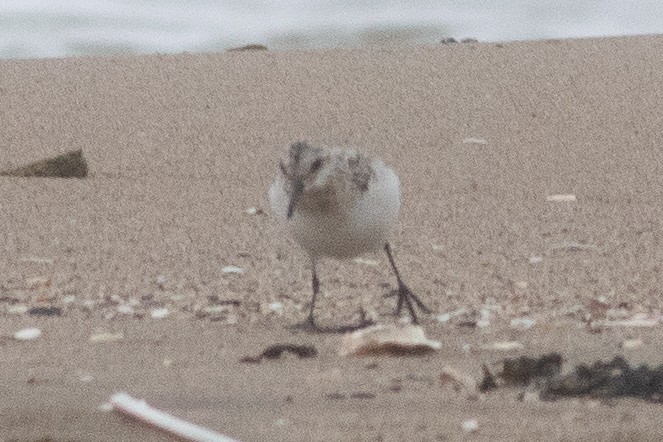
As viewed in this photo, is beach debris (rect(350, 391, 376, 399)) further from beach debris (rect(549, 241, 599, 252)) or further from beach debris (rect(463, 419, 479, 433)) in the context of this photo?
beach debris (rect(549, 241, 599, 252))

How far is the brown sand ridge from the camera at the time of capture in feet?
11.0

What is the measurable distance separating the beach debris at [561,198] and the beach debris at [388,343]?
2.59 m

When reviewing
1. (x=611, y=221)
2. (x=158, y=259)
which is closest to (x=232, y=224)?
(x=158, y=259)

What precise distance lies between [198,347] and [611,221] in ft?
8.35

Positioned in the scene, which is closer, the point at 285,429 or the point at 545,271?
the point at 285,429

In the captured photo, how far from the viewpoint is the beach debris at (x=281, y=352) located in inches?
153

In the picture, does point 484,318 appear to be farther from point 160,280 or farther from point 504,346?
point 160,280

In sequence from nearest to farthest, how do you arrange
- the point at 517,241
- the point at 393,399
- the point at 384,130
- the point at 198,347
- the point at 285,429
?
1. the point at 285,429
2. the point at 393,399
3. the point at 198,347
4. the point at 517,241
5. the point at 384,130

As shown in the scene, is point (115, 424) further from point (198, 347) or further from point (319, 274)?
point (319, 274)

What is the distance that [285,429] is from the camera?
3098 millimetres

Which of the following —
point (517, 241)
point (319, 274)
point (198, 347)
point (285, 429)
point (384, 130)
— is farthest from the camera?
point (384, 130)

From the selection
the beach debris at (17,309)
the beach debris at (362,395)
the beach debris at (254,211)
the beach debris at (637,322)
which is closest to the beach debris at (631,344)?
the beach debris at (637,322)

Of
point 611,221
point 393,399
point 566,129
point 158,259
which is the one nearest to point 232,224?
point 158,259

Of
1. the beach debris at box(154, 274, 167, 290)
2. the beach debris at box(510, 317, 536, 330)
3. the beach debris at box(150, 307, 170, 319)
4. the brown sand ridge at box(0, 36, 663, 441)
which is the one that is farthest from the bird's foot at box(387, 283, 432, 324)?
the beach debris at box(154, 274, 167, 290)
